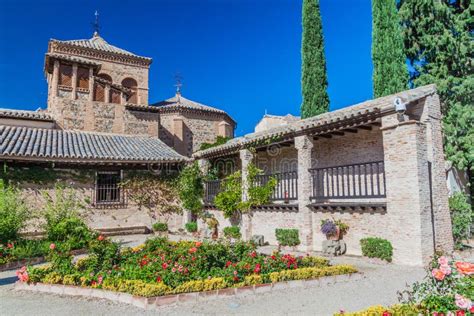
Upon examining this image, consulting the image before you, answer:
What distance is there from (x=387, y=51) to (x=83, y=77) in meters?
17.8

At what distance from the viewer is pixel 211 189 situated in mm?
16953

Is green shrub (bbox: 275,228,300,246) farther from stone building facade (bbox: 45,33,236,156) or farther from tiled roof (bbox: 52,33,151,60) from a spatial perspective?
tiled roof (bbox: 52,33,151,60)

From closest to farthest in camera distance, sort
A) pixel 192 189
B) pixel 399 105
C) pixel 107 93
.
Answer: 1. pixel 399 105
2. pixel 192 189
3. pixel 107 93

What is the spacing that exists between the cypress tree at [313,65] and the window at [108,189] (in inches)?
425

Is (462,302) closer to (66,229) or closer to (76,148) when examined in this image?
(66,229)

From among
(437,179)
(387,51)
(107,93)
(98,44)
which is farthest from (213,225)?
(98,44)

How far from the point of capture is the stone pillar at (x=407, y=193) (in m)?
8.91

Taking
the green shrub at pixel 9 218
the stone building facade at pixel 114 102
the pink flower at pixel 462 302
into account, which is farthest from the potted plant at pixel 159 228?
the pink flower at pixel 462 302

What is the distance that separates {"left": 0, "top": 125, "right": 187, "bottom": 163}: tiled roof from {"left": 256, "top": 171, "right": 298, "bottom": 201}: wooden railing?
554 cm

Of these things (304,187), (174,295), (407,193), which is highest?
(304,187)

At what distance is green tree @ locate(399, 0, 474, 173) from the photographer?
42.3 ft

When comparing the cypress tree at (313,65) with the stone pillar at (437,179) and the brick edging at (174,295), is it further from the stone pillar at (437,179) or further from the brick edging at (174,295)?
the brick edging at (174,295)

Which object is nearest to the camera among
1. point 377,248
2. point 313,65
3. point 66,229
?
point 377,248

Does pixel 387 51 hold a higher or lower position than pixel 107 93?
lower
